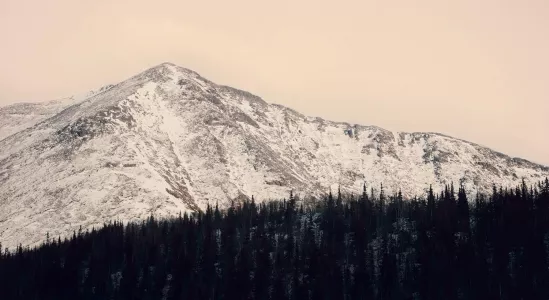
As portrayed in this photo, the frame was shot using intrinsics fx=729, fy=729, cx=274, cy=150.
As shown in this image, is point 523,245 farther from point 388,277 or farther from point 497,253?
point 388,277

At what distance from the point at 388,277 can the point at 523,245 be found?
38.2m

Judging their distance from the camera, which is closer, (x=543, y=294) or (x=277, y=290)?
(x=543, y=294)

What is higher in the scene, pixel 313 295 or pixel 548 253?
pixel 548 253

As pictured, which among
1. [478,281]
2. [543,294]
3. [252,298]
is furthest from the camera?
[252,298]

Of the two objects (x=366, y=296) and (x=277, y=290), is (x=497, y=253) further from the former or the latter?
(x=277, y=290)

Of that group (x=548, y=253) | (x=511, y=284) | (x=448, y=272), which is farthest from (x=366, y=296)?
(x=548, y=253)

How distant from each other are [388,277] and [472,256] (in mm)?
23405

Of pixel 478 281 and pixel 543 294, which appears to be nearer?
pixel 543 294

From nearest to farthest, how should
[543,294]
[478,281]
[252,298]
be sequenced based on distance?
[543,294]
[478,281]
[252,298]

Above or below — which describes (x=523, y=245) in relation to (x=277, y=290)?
above

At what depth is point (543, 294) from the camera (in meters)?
175

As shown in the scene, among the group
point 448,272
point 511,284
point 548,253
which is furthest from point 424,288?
point 548,253

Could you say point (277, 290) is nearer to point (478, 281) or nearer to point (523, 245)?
point (478, 281)

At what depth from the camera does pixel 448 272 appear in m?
192
